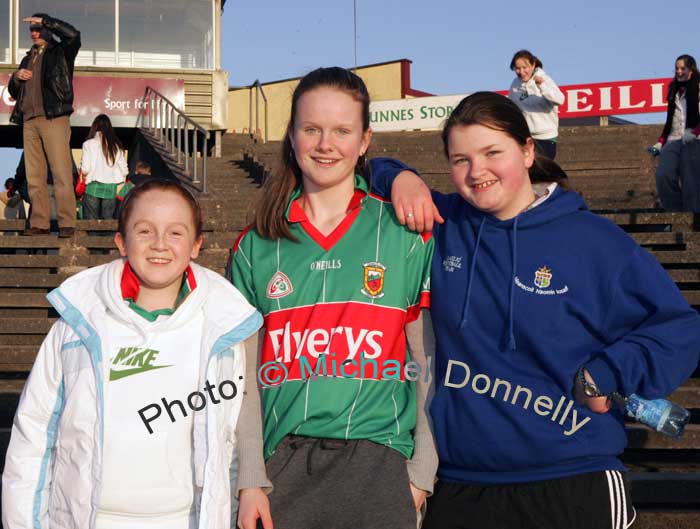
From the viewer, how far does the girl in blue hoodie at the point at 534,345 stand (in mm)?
2467

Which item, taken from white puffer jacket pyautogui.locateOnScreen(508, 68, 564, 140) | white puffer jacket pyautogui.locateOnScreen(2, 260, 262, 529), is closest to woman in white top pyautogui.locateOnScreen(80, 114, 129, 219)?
white puffer jacket pyautogui.locateOnScreen(508, 68, 564, 140)

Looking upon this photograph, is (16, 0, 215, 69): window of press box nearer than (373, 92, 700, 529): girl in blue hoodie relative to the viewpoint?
No

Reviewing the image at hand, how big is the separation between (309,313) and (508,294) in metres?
0.59

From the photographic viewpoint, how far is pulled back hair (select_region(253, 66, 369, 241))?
278 cm

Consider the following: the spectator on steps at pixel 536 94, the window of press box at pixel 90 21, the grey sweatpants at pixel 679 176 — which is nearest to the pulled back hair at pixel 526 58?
the spectator on steps at pixel 536 94

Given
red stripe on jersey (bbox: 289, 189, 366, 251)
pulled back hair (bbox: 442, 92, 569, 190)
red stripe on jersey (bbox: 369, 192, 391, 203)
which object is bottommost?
red stripe on jersey (bbox: 289, 189, 366, 251)

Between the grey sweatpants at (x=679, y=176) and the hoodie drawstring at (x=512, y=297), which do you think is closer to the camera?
the hoodie drawstring at (x=512, y=297)

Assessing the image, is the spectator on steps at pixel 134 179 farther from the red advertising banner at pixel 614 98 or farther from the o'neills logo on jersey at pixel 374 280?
the red advertising banner at pixel 614 98

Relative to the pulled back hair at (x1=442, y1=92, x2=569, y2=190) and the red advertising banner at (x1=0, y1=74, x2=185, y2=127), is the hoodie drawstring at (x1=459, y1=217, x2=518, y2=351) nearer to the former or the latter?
the pulled back hair at (x1=442, y1=92, x2=569, y2=190)

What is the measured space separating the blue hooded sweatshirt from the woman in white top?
26.8 feet

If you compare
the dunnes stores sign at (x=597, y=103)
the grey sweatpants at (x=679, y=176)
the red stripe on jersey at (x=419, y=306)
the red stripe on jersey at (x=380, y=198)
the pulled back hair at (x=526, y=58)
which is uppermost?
the dunnes stores sign at (x=597, y=103)

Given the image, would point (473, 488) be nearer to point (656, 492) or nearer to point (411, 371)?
point (411, 371)

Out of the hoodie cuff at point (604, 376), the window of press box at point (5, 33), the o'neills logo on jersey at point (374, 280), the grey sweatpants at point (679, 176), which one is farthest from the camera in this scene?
the window of press box at point (5, 33)

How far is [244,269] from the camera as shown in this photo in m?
2.82
